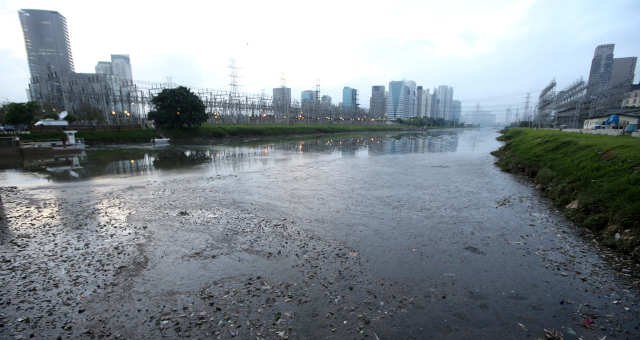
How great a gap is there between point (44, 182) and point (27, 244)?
13.4 metres

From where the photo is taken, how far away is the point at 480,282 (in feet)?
24.1

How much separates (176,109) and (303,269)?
196ft

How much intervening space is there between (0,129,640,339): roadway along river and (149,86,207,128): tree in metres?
45.8

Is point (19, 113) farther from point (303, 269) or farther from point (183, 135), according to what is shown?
point (303, 269)

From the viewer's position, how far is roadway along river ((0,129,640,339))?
5.77m

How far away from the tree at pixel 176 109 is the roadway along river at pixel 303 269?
1804 inches

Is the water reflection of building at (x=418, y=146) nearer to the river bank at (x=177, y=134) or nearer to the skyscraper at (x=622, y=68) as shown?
the river bank at (x=177, y=134)

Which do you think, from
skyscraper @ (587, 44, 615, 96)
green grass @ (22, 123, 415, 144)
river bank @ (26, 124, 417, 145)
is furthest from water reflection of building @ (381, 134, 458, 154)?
skyscraper @ (587, 44, 615, 96)

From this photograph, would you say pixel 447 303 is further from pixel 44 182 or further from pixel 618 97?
pixel 618 97

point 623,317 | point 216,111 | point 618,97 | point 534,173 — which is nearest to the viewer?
point 623,317

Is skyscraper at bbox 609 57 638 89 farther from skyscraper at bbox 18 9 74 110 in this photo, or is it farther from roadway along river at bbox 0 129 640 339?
skyscraper at bbox 18 9 74 110

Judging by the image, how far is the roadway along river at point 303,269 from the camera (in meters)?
5.77

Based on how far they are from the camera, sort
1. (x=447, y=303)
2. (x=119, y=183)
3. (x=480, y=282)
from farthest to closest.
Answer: (x=119, y=183) → (x=480, y=282) → (x=447, y=303)

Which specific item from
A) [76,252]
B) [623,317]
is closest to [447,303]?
[623,317]
